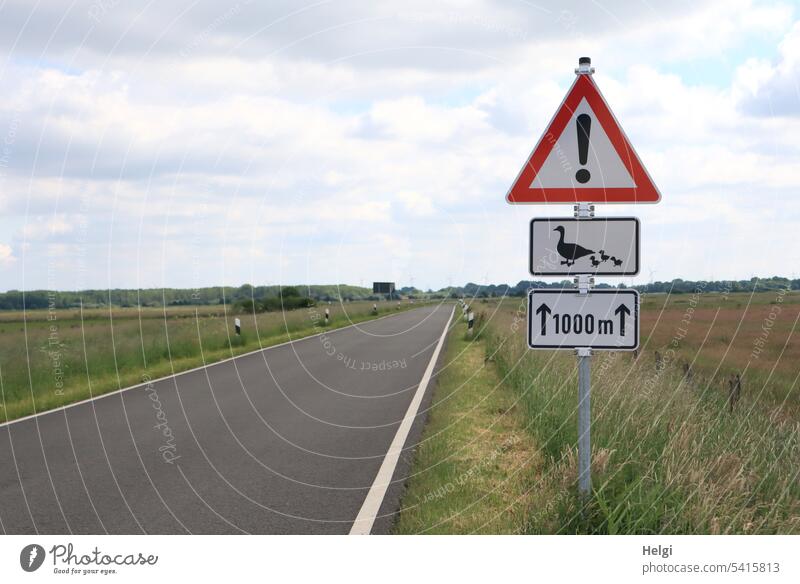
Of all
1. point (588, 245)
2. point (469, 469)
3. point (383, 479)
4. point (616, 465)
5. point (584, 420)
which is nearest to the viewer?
point (588, 245)

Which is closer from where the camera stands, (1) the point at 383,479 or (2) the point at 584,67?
(2) the point at 584,67

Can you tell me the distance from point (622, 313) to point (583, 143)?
1032 millimetres

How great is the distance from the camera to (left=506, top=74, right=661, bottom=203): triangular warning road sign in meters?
4.63

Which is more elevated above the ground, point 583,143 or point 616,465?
point 583,143

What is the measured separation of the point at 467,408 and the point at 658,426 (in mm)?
4399

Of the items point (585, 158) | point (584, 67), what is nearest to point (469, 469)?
point (585, 158)

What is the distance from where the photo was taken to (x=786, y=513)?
5.28 meters

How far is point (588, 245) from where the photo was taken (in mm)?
4660

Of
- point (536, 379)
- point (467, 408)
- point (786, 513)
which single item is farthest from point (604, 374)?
point (786, 513)

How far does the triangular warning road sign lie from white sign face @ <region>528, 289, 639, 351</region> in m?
0.57

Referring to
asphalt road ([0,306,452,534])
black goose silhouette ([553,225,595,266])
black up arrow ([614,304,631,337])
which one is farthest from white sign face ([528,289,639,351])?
asphalt road ([0,306,452,534])

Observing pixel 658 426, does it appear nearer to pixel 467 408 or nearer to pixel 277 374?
pixel 467 408

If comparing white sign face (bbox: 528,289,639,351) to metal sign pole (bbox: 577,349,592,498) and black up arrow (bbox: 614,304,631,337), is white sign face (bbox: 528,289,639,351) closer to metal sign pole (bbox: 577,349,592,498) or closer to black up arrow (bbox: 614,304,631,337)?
black up arrow (bbox: 614,304,631,337)
